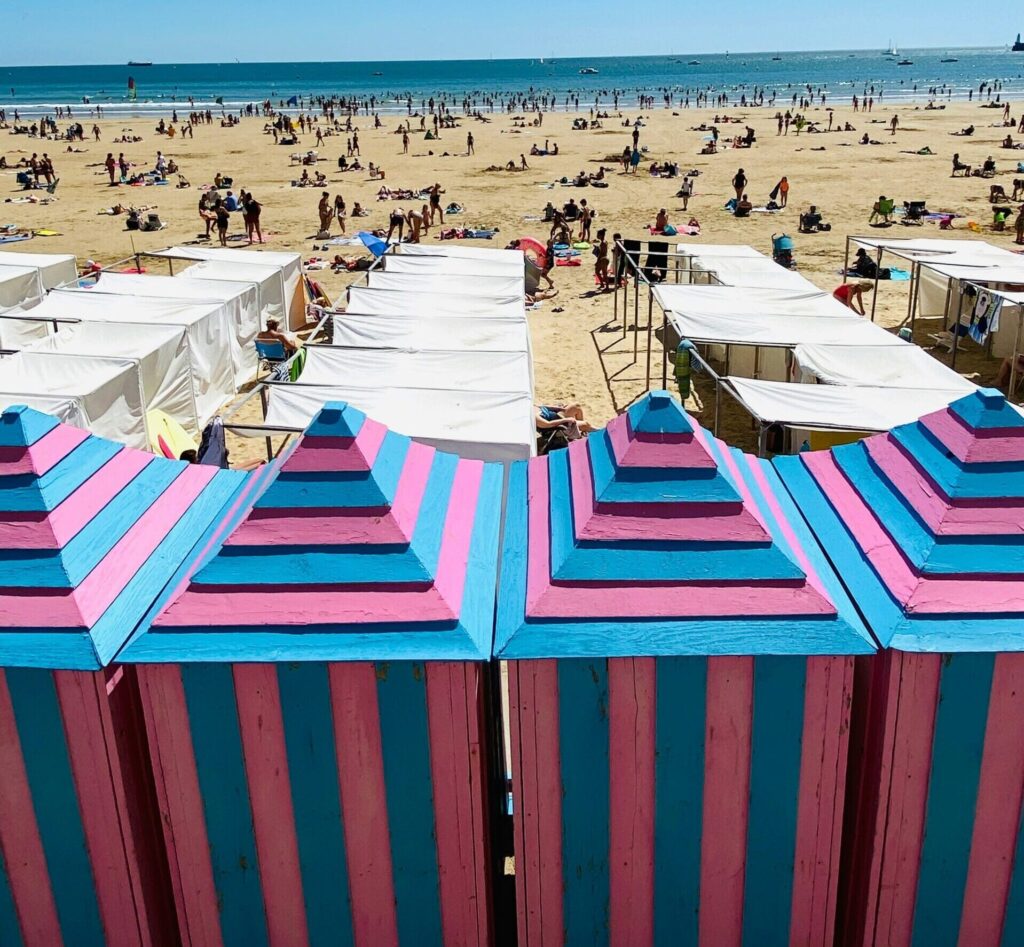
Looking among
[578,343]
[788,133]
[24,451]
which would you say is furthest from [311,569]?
[788,133]

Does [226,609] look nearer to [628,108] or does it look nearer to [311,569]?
[311,569]

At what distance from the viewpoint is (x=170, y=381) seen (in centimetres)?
1127

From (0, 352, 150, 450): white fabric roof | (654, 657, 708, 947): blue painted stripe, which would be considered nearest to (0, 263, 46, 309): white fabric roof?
(0, 352, 150, 450): white fabric roof

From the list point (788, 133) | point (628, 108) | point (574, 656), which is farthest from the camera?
point (628, 108)

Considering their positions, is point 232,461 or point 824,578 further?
point 232,461

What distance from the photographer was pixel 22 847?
368 centimetres

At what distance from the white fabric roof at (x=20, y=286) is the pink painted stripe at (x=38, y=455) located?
40.0ft

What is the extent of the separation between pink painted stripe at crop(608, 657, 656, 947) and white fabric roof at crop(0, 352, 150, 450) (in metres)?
7.44

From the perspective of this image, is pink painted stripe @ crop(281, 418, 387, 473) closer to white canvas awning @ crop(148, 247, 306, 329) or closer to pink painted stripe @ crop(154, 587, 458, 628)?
pink painted stripe @ crop(154, 587, 458, 628)

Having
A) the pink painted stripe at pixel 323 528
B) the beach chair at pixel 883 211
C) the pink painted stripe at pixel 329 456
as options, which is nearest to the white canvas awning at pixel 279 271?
the pink painted stripe at pixel 329 456

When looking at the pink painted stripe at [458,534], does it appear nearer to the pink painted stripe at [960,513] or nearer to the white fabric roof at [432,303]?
the pink painted stripe at [960,513]

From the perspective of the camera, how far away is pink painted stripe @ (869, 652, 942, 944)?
11.2 ft

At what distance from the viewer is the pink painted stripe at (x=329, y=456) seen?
3.81m

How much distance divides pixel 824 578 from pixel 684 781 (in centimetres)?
99
